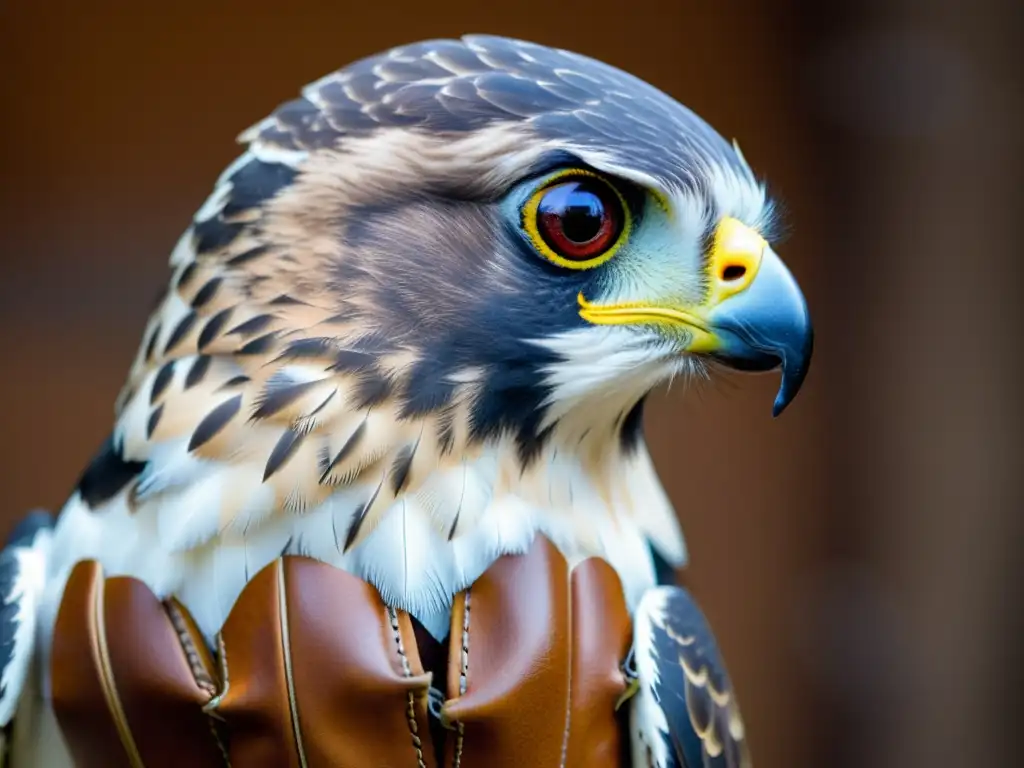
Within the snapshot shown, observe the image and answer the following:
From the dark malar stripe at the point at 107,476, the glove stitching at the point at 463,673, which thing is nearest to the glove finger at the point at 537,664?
the glove stitching at the point at 463,673

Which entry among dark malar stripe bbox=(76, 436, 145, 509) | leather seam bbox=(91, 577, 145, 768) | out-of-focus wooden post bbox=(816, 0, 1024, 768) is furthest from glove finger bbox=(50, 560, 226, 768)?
out-of-focus wooden post bbox=(816, 0, 1024, 768)

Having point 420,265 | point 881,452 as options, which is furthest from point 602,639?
point 881,452

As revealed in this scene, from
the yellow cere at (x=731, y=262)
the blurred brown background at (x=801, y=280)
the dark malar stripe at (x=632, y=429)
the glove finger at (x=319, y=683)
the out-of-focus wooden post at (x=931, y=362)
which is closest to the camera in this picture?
the glove finger at (x=319, y=683)

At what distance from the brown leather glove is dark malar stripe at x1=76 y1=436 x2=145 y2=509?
3.5 inches

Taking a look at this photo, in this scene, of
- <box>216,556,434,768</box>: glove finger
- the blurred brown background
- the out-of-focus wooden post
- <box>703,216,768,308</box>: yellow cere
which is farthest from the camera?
the out-of-focus wooden post

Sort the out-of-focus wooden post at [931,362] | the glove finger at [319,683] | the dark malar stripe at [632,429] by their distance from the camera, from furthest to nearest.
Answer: the out-of-focus wooden post at [931,362] → the dark malar stripe at [632,429] → the glove finger at [319,683]

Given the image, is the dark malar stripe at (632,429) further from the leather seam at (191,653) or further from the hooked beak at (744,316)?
the leather seam at (191,653)

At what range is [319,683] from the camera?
0.94 meters

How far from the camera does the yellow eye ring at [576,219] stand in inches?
39.3

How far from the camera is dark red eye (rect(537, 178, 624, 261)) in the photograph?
3.27ft

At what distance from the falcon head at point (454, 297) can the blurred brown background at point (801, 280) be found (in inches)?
66.0

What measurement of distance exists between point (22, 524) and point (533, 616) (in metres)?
0.62

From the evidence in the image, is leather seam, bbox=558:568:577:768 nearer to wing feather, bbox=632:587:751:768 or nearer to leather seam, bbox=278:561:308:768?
wing feather, bbox=632:587:751:768

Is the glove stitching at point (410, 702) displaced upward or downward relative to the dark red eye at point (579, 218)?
downward
